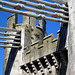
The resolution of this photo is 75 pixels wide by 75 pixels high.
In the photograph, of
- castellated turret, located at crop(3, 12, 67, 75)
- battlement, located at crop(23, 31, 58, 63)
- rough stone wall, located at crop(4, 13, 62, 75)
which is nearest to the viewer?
battlement, located at crop(23, 31, 58, 63)

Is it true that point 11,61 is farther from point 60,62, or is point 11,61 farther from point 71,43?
point 71,43

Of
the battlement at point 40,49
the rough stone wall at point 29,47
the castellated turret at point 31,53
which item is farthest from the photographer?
the rough stone wall at point 29,47

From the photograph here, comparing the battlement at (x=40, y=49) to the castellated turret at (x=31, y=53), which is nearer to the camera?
the battlement at (x=40, y=49)

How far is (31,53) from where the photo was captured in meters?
24.1

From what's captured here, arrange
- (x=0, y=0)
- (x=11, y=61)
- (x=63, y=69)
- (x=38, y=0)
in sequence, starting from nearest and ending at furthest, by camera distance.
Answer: (x=0, y=0), (x=38, y=0), (x=63, y=69), (x=11, y=61)

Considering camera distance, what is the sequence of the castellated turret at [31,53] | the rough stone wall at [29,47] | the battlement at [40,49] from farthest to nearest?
the rough stone wall at [29,47] → the castellated turret at [31,53] → the battlement at [40,49]

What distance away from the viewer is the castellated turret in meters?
21.5

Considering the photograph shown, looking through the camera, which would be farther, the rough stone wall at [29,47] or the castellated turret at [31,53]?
the rough stone wall at [29,47]

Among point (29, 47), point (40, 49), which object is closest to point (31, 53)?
point (29, 47)

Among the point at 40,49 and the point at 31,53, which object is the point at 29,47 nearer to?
the point at 31,53

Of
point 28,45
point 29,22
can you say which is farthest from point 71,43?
point 29,22

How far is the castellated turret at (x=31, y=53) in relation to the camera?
21500 millimetres

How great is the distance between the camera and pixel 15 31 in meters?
26.2

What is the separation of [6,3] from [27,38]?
927 cm
